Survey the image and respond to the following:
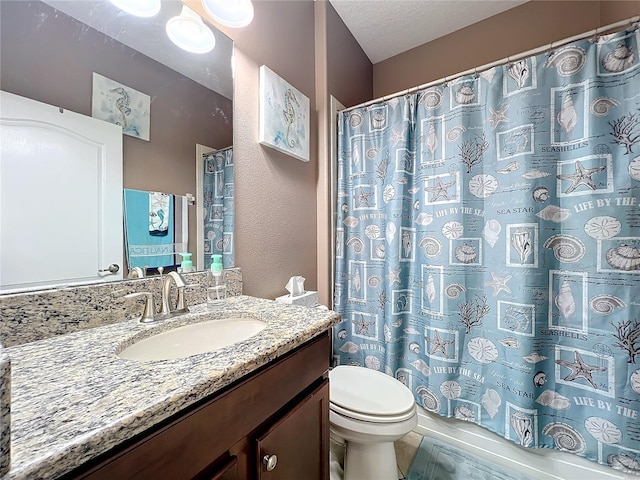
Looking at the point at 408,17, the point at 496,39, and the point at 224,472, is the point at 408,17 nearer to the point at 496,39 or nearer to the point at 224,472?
the point at 496,39

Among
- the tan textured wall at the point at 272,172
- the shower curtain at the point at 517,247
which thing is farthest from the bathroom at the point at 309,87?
the shower curtain at the point at 517,247

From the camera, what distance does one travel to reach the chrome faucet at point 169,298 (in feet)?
2.85

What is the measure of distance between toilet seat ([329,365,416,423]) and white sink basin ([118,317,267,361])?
1.77ft

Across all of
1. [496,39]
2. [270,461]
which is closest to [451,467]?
[270,461]

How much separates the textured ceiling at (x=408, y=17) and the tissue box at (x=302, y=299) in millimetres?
1846

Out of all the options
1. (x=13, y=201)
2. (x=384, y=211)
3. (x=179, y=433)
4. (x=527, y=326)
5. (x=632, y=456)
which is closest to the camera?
(x=179, y=433)

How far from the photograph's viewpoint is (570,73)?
3.81 ft

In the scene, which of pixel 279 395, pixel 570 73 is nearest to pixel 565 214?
pixel 570 73

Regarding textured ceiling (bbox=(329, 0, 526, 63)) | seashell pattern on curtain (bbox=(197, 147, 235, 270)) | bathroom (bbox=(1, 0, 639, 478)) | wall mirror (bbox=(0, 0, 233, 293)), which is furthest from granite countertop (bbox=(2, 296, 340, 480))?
textured ceiling (bbox=(329, 0, 526, 63))

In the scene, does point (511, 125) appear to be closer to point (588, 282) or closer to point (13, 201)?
point (588, 282)

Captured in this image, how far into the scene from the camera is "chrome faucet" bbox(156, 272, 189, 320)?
0.87 m

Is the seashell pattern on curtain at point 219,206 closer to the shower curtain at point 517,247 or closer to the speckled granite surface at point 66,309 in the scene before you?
the speckled granite surface at point 66,309

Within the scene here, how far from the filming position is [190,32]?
1.05 meters

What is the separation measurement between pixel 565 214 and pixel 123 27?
182 cm
